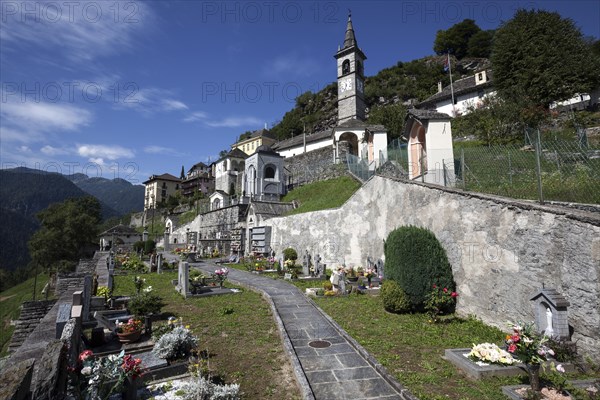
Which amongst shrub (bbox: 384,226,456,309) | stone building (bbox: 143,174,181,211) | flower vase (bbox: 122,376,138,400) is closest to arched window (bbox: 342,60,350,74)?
shrub (bbox: 384,226,456,309)

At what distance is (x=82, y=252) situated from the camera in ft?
158

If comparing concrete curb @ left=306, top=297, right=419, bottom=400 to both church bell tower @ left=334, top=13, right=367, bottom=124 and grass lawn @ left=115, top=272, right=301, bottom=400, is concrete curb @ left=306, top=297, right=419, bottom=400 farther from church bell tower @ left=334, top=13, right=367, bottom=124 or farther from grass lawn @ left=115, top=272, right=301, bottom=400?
church bell tower @ left=334, top=13, right=367, bottom=124

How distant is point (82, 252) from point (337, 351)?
54384 millimetres

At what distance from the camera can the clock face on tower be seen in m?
51.3

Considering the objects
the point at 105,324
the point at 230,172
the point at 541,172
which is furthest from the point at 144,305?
the point at 230,172

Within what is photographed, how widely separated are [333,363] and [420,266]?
448 centimetres

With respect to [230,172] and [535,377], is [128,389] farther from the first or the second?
[230,172]

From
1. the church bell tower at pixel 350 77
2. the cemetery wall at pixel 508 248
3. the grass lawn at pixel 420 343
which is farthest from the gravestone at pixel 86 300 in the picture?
the church bell tower at pixel 350 77

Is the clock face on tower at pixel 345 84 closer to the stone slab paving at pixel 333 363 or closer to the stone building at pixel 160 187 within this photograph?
the stone slab paving at pixel 333 363

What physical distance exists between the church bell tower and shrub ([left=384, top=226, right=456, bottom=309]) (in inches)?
1723

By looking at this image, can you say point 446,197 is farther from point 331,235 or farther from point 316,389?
point 331,235

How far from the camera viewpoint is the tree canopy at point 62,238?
148ft

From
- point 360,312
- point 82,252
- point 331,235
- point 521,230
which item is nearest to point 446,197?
point 521,230

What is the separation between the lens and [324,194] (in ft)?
93.7
